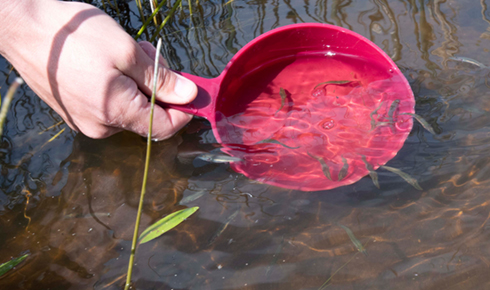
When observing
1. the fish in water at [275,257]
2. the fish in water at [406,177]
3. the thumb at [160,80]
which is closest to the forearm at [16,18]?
the thumb at [160,80]

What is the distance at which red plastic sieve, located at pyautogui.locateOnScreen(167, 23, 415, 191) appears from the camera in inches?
74.7

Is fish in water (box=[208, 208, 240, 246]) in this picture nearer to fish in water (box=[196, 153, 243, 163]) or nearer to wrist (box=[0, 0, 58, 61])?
fish in water (box=[196, 153, 243, 163])

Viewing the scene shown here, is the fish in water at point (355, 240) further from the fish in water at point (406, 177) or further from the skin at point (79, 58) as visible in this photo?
the skin at point (79, 58)

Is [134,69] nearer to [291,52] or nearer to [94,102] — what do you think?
[94,102]

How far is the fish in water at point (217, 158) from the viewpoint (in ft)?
6.34

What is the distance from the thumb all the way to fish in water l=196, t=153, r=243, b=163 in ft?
1.17

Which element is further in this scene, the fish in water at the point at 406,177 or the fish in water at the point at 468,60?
the fish in water at the point at 468,60

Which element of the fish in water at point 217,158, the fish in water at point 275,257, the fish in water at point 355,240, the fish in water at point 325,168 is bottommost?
the fish in water at point 355,240

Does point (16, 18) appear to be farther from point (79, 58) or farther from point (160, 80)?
point (160, 80)

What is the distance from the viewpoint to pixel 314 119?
216cm

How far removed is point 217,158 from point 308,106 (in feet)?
2.29

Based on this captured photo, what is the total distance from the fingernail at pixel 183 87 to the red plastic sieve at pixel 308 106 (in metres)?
0.12

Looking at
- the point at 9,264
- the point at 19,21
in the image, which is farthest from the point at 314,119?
the point at 9,264

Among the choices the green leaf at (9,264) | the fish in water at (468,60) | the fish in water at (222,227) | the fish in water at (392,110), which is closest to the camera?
the green leaf at (9,264)
